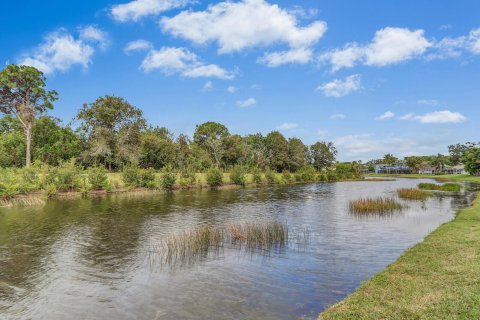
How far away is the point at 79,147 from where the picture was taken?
75000 millimetres

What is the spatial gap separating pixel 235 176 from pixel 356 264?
52746 millimetres

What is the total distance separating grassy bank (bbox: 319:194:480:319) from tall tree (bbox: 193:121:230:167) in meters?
87.5

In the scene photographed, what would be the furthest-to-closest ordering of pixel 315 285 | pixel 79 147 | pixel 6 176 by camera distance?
pixel 79 147
pixel 6 176
pixel 315 285

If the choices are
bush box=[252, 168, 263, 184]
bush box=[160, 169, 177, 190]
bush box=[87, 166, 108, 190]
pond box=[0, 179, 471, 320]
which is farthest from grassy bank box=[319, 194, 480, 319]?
bush box=[252, 168, 263, 184]

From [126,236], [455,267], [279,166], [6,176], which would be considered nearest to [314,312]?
[455,267]

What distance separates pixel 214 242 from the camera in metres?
18.1

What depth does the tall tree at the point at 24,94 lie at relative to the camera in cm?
6175

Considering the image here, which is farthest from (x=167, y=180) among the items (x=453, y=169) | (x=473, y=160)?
(x=453, y=169)

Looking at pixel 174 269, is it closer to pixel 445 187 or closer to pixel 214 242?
pixel 214 242

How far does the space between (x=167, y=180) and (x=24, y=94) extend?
36121mm

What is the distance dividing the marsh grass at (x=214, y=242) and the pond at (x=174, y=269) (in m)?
0.46

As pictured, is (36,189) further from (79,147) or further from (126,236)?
(79,147)

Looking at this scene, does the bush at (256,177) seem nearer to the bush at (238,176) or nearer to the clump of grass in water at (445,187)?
the bush at (238,176)

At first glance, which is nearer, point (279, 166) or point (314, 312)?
point (314, 312)
